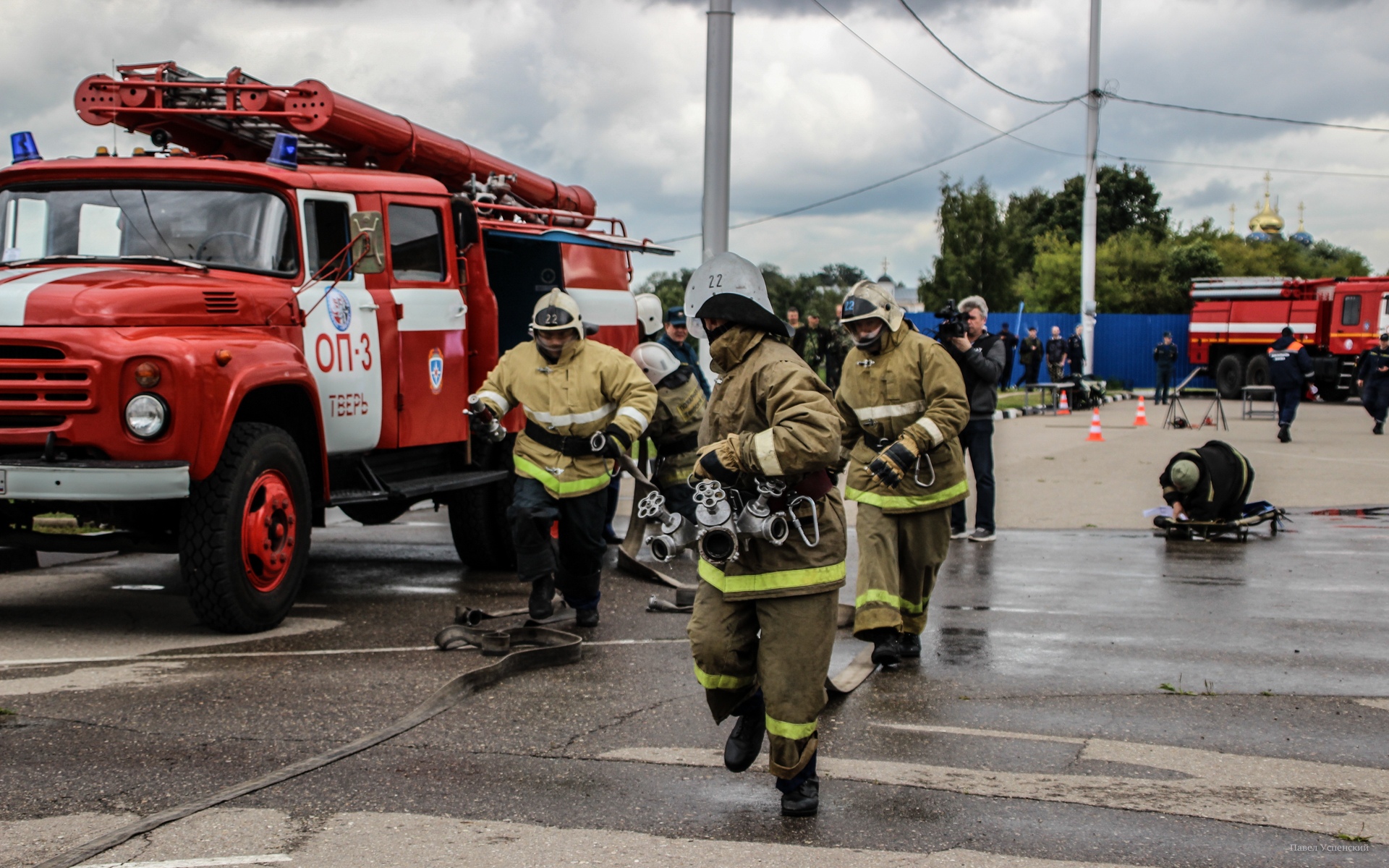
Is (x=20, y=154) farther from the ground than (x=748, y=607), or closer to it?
farther from the ground

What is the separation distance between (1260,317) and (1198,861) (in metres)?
33.4

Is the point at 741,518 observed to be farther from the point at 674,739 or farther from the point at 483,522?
the point at 483,522

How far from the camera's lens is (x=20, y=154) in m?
8.06

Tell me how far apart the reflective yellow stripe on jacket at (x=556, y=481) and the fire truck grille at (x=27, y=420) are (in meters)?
2.25

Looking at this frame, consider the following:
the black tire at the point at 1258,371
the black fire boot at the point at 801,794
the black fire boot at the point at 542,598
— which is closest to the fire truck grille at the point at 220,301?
the black fire boot at the point at 542,598

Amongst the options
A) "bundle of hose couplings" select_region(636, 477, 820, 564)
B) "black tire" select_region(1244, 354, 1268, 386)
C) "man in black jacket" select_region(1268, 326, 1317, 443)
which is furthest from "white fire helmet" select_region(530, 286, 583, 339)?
"black tire" select_region(1244, 354, 1268, 386)

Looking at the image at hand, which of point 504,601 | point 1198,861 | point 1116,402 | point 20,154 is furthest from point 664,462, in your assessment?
point 1116,402

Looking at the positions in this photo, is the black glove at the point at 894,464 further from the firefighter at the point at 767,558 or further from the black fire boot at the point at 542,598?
the black fire boot at the point at 542,598

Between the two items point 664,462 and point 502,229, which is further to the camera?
point 502,229

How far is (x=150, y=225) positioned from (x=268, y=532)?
192 centimetres

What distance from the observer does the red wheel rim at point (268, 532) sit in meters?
6.95

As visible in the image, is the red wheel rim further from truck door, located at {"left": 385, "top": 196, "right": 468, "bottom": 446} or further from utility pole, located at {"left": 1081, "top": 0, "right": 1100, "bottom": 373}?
utility pole, located at {"left": 1081, "top": 0, "right": 1100, "bottom": 373}

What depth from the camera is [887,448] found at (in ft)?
20.8

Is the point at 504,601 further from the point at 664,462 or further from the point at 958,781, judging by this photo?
the point at 958,781
